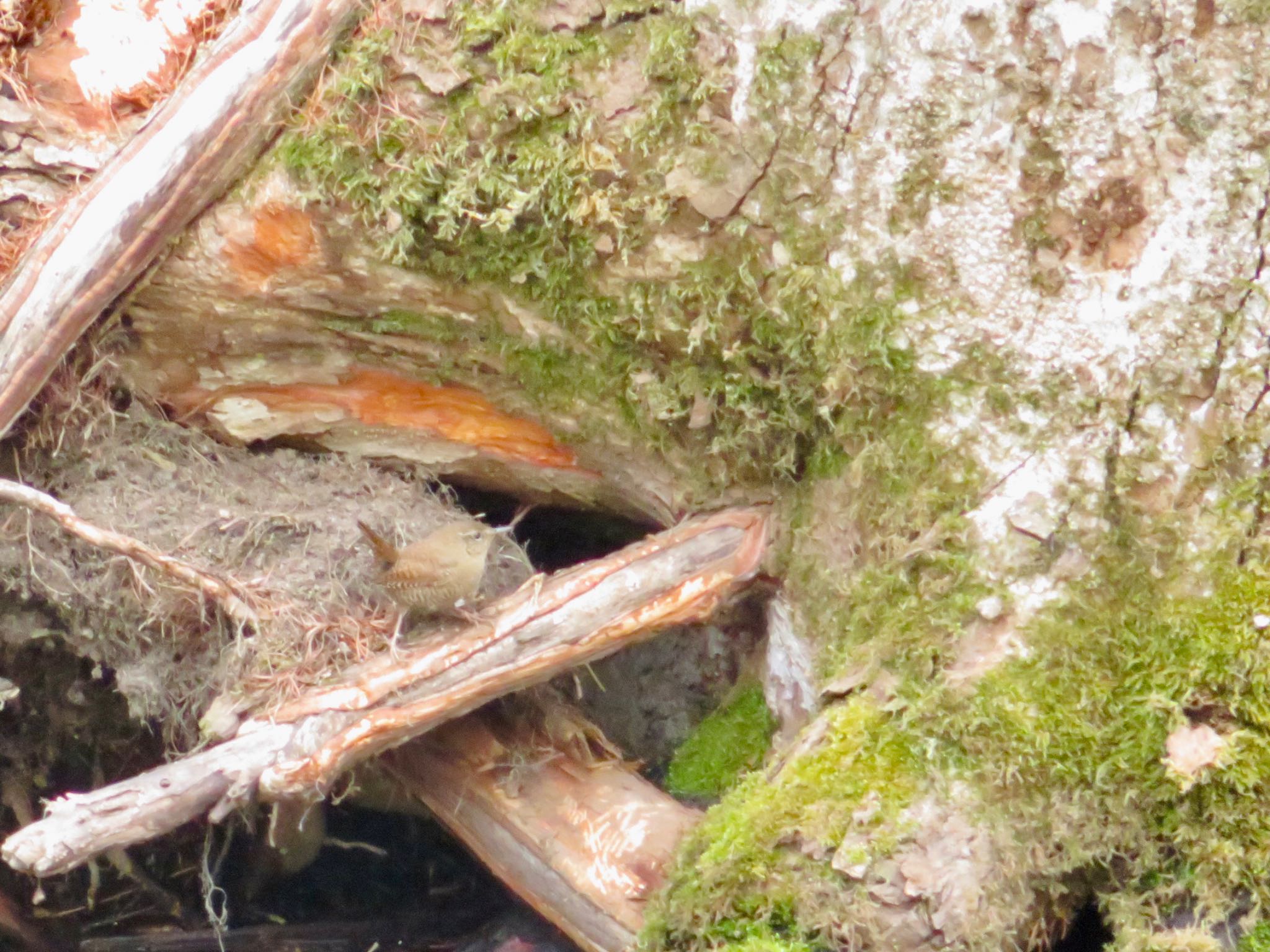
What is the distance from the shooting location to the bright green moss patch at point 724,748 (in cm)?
362

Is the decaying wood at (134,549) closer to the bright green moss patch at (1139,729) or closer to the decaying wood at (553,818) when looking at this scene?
the decaying wood at (553,818)

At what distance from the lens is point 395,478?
3961 mm

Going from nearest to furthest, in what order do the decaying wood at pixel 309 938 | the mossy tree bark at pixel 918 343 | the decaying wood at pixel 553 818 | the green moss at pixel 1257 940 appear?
1. the green moss at pixel 1257 940
2. the mossy tree bark at pixel 918 343
3. the decaying wood at pixel 553 818
4. the decaying wood at pixel 309 938

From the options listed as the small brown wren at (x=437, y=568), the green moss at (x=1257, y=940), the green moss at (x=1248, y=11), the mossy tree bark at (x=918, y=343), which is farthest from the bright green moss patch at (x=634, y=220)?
the green moss at (x=1257, y=940)

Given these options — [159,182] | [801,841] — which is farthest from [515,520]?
[159,182]

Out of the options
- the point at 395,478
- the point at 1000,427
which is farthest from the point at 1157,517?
the point at 395,478

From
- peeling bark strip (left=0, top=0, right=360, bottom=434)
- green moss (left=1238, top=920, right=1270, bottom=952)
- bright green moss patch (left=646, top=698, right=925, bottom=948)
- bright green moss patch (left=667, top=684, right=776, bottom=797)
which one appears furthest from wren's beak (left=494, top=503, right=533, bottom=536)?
green moss (left=1238, top=920, right=1270, bottom=952)

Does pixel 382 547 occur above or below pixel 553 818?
above

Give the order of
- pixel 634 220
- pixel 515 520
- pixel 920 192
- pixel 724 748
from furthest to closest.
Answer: pixel 724 748 → pixel 515 520 → pixel 634 220 → pixel 920 192

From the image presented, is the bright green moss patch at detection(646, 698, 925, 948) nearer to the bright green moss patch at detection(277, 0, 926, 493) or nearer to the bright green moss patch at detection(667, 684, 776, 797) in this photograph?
the bright green moss patch at detection(667, 684, 776, 797)

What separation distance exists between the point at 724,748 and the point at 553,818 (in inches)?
25.6

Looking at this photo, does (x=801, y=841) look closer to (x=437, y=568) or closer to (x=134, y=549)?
(x=437, y=568)

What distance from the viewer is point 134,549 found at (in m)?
3.37

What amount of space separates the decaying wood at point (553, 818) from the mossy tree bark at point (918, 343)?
0.27m
